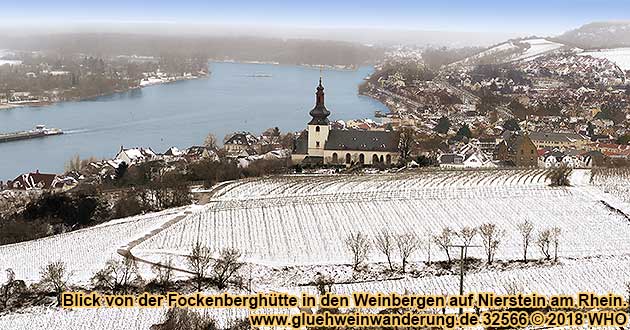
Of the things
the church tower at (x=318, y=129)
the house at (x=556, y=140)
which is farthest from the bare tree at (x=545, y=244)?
the house at (x=556, y=140)

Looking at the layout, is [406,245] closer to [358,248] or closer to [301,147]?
[358,248]

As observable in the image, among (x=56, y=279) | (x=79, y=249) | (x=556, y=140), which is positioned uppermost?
(x=56, y=279)

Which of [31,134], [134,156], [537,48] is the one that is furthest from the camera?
[537,48]

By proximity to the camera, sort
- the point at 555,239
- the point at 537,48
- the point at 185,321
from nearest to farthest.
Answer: the point at 185,321 → the point at 555,239 → the point at 537,48

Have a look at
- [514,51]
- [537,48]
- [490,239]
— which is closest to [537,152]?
[490,239]

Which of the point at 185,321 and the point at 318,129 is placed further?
the point at 318,129

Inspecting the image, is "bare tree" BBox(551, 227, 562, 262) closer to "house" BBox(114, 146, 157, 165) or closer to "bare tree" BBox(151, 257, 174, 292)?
"bare tree" BBox(151, 257, 174, 292)

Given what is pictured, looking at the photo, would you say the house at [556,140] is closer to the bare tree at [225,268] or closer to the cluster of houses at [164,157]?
the cluster of houses at [164,157]

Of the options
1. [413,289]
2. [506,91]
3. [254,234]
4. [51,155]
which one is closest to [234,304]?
[413,289]
